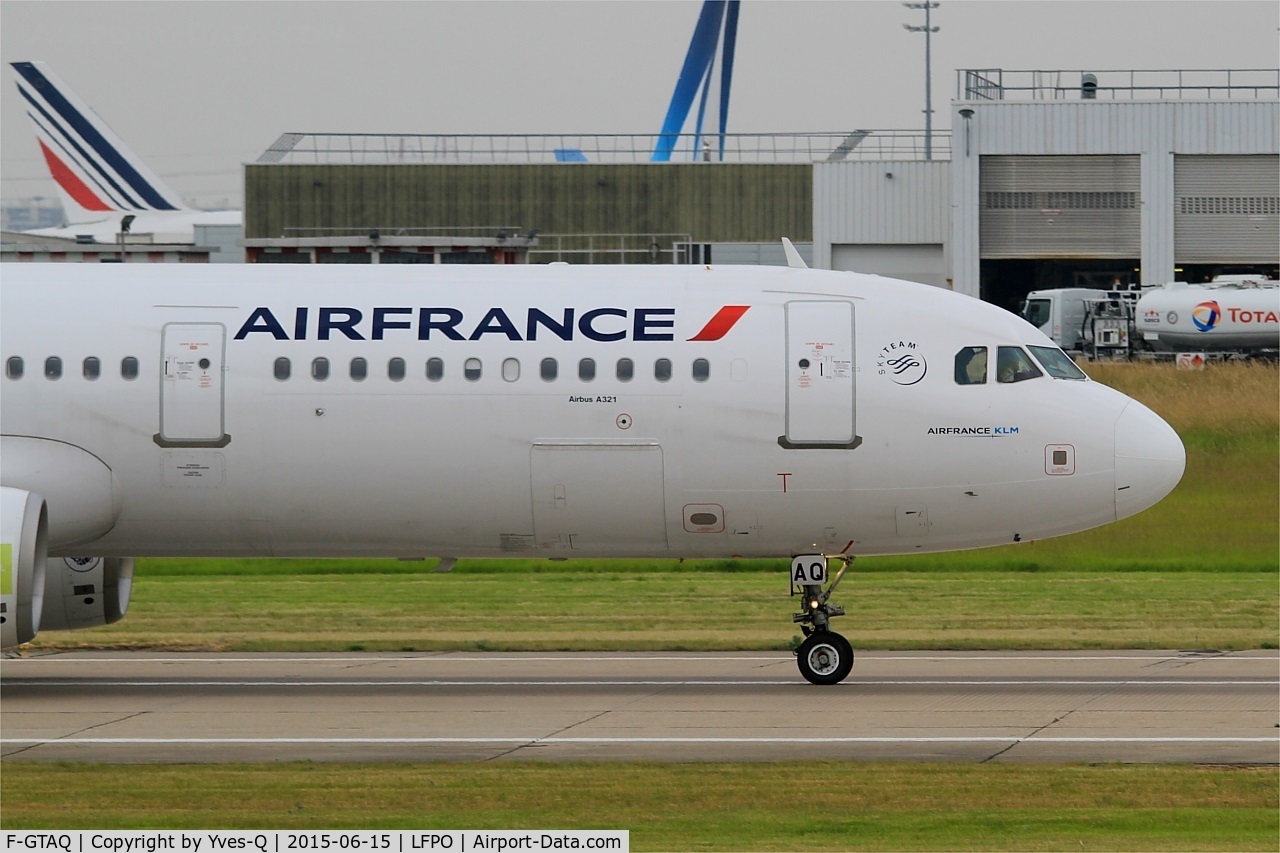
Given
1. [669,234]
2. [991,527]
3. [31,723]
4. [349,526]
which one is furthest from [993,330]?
[669,234]

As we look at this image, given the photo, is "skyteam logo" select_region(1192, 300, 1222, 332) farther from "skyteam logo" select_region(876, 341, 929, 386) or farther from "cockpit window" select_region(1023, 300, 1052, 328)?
"skyteam logo" select_region(876, 341, 929, 386)

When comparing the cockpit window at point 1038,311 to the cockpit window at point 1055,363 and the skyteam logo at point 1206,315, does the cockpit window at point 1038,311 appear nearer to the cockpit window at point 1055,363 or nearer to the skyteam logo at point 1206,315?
the skyteam logo at point 1206,315

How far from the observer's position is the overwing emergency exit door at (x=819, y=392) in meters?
19.0

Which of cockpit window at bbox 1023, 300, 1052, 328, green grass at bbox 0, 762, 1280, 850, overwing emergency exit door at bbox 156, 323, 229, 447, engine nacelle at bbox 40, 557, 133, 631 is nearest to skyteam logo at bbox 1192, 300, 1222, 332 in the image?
cockpit window at bbox 1023, 300, 1052, 328

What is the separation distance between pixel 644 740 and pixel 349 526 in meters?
4.64

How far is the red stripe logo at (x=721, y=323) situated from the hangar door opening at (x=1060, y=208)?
4984 cm

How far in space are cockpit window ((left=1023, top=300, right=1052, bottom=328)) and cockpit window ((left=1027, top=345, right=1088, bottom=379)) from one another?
49.3m

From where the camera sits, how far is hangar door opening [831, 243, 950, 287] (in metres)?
70.9

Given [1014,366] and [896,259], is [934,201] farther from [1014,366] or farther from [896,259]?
[1014,366]

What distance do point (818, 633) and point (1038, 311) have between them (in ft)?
166

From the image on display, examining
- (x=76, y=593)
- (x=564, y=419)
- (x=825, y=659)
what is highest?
(x=564, y=419)

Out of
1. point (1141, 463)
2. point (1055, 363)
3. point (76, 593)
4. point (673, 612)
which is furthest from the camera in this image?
point (673, 612)

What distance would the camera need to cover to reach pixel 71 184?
304 ft
